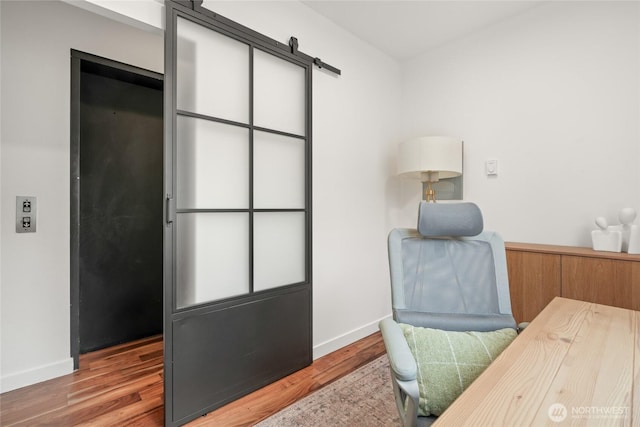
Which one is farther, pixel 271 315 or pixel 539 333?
pixel 271 315

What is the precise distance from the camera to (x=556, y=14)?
2189mm

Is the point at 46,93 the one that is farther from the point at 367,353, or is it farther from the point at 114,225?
the point at 367,353

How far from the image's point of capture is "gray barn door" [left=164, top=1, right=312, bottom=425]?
5.15 feet

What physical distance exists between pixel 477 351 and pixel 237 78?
6.27 feet

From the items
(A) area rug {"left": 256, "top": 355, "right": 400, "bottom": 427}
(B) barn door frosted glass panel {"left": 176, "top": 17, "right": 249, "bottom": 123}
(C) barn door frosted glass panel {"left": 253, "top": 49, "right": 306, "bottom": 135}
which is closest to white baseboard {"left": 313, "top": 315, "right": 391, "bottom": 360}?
(A) area rug {"left": 256, "top": 355, "right": 400, "bottom": 427}

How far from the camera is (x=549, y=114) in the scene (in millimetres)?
2227

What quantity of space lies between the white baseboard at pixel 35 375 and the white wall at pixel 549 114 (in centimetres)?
345

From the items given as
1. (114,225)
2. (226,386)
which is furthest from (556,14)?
(114,225)

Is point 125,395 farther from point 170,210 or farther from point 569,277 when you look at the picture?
point 569,277

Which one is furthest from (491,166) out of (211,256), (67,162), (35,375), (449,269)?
(35,375)

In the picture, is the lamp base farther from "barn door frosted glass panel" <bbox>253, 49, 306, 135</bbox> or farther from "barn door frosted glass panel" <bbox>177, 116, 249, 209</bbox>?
"barn door frosted glass panel" <bbox>177, 116, 249, 209</bbox>

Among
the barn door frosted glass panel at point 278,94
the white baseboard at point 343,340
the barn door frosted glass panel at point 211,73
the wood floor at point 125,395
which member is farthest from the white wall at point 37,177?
the white baseboard at point 343,340

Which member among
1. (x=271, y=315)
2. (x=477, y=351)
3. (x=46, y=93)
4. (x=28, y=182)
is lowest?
(x=271, y=315)

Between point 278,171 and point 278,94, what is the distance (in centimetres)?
54
